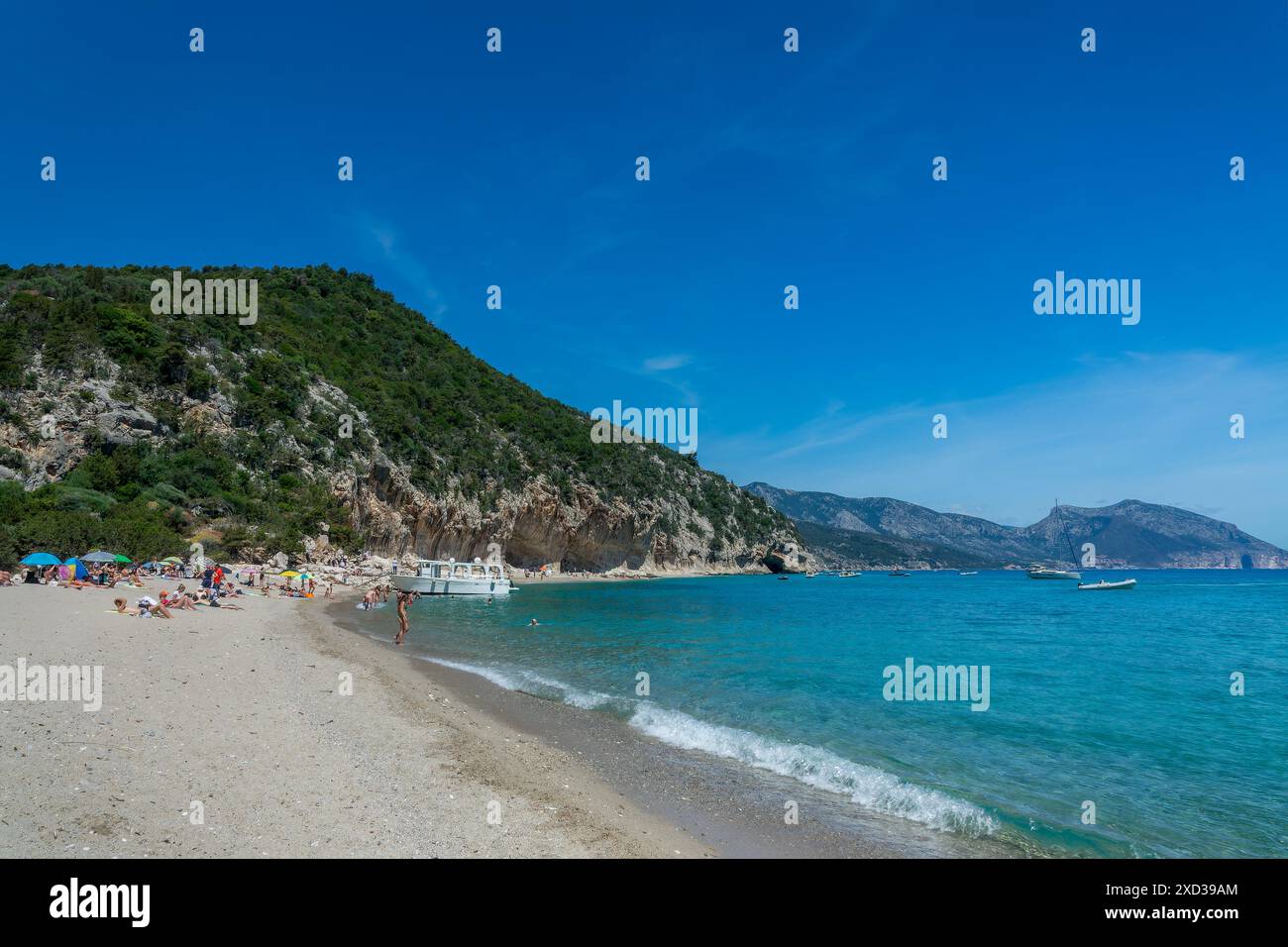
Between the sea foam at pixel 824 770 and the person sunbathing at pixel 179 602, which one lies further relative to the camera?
the person sunbathing at pixel 179 602

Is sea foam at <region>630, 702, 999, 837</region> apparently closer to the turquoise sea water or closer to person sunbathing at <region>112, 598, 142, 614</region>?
the turquoise sea water

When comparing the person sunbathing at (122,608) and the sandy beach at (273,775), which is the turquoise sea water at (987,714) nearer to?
the sandy beach at (273,775)

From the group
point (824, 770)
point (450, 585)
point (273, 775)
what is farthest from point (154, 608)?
point (450, 585)

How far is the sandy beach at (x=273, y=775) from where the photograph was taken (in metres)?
5.06

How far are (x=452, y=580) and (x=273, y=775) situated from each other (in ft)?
130

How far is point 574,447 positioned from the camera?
85.1 meters

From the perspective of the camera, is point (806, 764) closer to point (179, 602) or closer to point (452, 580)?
point (179, 602)

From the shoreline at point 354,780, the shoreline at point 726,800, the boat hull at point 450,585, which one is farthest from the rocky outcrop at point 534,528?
the shoreline at point 726,800

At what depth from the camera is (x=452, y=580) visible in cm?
4500

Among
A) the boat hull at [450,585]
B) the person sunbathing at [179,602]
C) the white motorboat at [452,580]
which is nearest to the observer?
the person sunbathing at [179,602]

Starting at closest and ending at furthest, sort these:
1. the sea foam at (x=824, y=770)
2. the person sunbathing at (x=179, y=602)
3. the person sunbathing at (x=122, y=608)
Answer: the sea foam at (x=824, y=770) → the person sunbathing at (x=122, y=608) → the person sunbathing at (x=179, y=602)

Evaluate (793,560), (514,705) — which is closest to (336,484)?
(514,705)
